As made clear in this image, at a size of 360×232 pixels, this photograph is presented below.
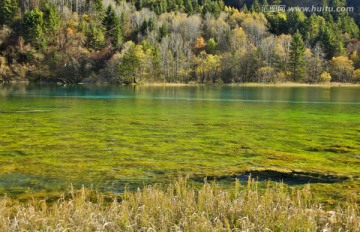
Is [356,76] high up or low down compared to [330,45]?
down

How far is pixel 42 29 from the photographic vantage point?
186125mm

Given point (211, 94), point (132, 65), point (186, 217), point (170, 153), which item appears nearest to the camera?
point (186, 217)

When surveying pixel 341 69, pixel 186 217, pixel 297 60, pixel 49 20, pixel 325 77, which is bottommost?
pixel 186 217

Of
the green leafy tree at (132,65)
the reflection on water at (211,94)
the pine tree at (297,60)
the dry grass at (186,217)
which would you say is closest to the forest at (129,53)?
the pine tree at (297,60)

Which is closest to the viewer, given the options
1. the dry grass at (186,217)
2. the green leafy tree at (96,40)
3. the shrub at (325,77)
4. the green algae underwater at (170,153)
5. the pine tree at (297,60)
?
the dry grass at (186,217)

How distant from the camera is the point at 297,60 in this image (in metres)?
162

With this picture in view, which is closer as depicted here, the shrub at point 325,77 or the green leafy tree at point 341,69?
the shrub at point 325,77

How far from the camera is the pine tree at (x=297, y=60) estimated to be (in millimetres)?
162000

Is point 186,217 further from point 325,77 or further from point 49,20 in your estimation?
point 49,20

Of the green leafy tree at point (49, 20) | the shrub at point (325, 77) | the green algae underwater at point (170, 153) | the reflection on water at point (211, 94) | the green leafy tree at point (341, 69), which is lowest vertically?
the green algae underwater at point (170, 153)

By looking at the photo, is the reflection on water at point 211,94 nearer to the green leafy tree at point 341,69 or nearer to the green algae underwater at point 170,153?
the green algae underwater at point 170,153

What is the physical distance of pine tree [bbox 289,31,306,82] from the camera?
162000 mm

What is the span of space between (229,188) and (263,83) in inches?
6001

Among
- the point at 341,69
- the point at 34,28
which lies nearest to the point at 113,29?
the point at 34,28
